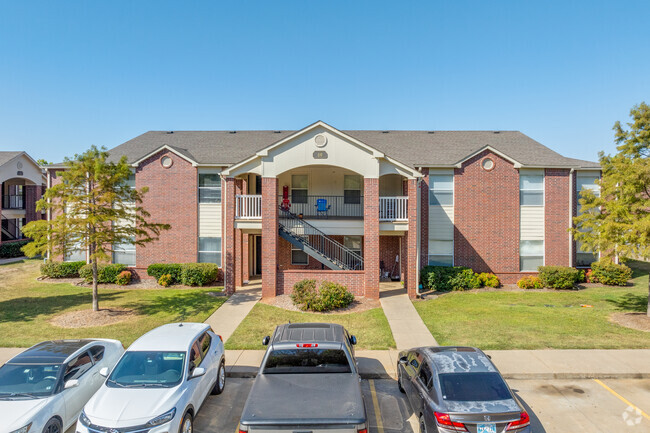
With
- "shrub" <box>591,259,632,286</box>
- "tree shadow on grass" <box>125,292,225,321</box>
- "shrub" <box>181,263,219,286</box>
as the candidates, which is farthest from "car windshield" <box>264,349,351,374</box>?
"shrub" <box>591,259,632,286</box>

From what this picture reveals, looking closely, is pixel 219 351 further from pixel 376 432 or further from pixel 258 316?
pixel 258 316

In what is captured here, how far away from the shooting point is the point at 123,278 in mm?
18953

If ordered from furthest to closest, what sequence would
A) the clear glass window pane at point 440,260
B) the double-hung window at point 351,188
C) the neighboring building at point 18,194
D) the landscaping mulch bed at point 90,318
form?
the neighboring building at point 18,194 → the double-hung window at point 351,188 → the clear glass window pane at point 440,260 → the landscaping mulch bed at point 90,318

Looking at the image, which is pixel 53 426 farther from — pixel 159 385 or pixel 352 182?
pixel 352 182

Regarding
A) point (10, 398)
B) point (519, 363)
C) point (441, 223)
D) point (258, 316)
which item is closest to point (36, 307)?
point (258, 316)

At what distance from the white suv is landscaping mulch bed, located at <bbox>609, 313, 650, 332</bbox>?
1328cm

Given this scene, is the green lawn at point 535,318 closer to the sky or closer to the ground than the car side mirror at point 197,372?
closer to the ground

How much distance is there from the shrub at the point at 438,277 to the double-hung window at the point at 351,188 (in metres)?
5.29

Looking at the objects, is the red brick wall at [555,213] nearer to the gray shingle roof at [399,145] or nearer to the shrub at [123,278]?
the gray shingle roof at [399,145]

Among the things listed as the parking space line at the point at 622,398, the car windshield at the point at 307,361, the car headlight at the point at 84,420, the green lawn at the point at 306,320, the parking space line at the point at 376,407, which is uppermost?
the car windshield at the point at 307,361

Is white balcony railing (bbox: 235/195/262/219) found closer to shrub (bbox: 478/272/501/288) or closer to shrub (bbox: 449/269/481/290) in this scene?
shrub (bbox: 449/269/481/290)

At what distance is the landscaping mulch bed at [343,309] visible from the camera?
575 inches

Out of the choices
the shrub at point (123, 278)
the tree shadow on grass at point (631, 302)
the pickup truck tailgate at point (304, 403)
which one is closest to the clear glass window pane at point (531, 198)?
the tree shadow on grass at point (631, 302)

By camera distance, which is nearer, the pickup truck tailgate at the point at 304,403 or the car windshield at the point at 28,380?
the pickup truck tailgate at the point at 304,403
